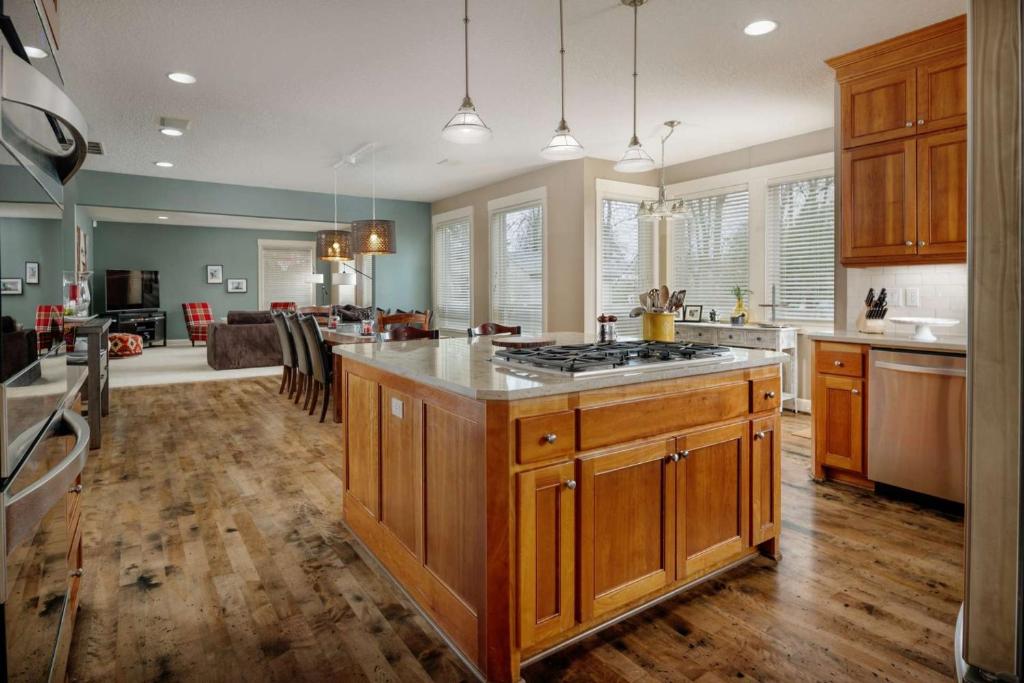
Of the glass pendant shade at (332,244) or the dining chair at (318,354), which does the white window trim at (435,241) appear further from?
the dining chair at (318,354)

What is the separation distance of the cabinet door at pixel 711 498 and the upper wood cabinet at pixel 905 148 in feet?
6.73

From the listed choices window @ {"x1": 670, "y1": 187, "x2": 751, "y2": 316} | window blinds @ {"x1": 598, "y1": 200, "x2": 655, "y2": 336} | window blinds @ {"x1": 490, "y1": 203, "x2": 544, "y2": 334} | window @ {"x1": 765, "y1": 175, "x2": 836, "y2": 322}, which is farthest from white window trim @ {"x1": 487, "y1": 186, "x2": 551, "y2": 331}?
window @ {"x1": 765, "y1": 175, "x2": 836, "y2": 322}

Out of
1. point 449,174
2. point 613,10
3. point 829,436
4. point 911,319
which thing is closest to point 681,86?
point 613,10

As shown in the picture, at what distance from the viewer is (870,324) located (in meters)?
3.72

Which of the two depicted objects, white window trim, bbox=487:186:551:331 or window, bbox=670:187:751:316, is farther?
white window trim, bbox=487:186:551:331

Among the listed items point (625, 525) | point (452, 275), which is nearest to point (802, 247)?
point (625, 525)

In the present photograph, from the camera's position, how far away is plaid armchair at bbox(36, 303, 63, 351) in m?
0.87

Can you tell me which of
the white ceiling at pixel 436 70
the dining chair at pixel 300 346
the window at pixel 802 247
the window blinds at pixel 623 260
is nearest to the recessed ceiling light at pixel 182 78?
the white ceiling at pixel 436 70

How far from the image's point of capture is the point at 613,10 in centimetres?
313

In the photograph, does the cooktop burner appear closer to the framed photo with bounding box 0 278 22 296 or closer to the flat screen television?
the framed photo with bounding box 0 278 22 296

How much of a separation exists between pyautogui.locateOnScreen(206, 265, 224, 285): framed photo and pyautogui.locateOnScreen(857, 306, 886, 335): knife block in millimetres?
13378

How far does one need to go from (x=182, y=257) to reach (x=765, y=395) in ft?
45.5

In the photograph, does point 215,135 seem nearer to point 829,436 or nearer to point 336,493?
point 336,493

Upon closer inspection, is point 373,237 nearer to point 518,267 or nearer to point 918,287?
point 518,267
